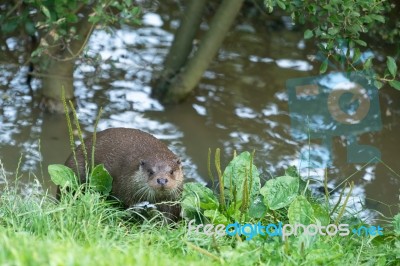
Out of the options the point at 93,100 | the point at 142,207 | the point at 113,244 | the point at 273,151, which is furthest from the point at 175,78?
the point at 113,244

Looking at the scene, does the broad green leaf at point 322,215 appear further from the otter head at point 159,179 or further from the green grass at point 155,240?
Result: the otter head at point 159,179

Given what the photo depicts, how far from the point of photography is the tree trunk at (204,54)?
26.4 feet

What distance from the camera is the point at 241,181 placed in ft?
18.4

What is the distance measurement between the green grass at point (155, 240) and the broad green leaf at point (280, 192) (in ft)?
1.25

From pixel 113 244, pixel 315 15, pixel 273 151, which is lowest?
pixel 273 151

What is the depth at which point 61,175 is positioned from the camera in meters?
5.61

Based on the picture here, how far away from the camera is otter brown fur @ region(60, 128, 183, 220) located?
573cm

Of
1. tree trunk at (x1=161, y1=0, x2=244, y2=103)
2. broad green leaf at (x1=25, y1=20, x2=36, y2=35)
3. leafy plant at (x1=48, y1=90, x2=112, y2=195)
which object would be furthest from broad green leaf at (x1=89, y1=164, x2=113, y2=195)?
tree trunk at (x1=161, y1=0, x2=244, y2=103)

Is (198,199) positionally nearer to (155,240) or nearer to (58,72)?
(155,240)

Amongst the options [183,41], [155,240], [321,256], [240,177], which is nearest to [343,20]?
[240,177]

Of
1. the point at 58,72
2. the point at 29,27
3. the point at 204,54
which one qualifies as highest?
the point at 29,27

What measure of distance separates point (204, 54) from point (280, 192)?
3.00 m

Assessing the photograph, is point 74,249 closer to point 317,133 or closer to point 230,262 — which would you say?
point 230,262

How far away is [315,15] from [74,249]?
129 inches
